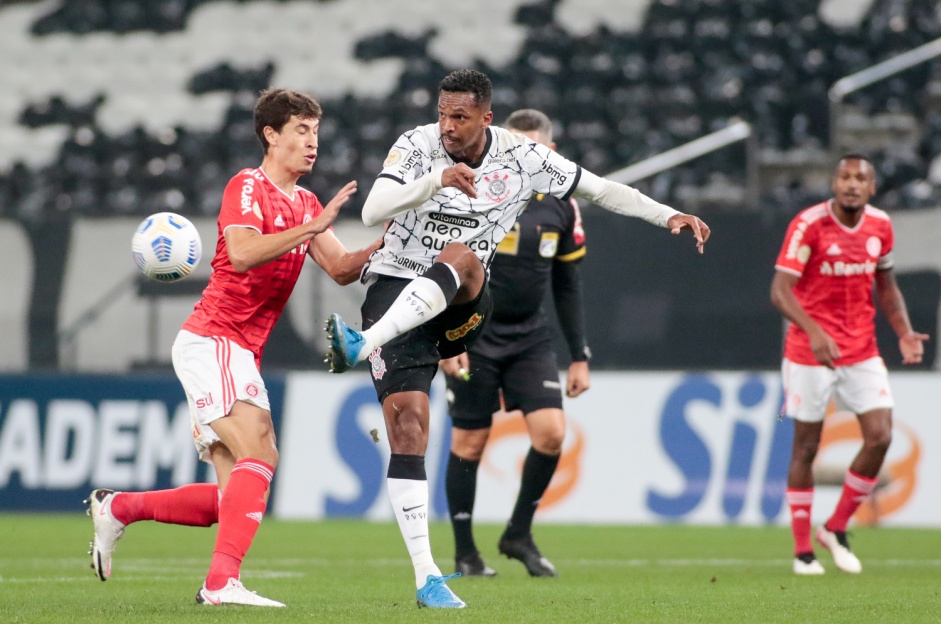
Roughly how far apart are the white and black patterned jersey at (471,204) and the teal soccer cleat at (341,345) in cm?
67

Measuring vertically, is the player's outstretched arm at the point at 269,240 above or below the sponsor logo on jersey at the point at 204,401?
above

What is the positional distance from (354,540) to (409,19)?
12.0m

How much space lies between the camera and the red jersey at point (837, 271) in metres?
7.93

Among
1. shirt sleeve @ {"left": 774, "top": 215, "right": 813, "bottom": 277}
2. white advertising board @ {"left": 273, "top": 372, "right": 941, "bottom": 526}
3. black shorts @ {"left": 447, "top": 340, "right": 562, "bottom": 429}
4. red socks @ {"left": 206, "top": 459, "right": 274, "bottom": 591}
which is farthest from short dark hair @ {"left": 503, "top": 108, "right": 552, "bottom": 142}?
white advertising board @ {"left": 273, "top": 372, "right": 941, "bottom": 526}

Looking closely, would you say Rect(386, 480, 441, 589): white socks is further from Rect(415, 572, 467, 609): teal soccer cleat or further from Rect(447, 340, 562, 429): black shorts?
Rect(447, 340, 562, 429): black shorts

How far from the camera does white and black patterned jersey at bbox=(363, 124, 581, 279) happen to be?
575cm

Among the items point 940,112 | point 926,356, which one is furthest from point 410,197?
point 940,112

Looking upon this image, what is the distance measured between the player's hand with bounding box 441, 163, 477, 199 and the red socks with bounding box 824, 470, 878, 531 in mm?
3816

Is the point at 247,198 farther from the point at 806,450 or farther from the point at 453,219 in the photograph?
the point at 806,450

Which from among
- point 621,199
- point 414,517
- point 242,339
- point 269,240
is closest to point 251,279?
point 242,339

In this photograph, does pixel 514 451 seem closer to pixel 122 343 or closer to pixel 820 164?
pixel 122 343

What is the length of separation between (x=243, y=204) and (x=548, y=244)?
2566 mm

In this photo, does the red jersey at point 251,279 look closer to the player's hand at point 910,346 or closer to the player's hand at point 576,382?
the player's hand at point 576,382

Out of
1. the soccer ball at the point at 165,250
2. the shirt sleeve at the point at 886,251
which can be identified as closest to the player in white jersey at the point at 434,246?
the soccer ball at the point at 165,250
